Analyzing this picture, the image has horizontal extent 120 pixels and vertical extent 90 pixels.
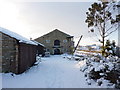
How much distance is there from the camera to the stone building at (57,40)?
4553 cm

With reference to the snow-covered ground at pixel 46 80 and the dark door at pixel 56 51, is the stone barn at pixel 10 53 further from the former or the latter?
the dark door at pixel 56 51

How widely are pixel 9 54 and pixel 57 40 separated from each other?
34644mm

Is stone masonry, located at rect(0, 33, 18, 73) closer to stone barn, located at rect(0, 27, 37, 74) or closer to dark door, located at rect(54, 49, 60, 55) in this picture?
stone barn, located at rect(0, 27, 37, 74)

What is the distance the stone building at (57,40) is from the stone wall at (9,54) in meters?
33.7

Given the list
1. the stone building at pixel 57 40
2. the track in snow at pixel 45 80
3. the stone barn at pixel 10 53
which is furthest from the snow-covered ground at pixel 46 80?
the stone building at pixel 57 40

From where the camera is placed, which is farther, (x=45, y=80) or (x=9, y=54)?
(x=9, y=54)

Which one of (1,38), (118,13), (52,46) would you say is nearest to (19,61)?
(1,38)

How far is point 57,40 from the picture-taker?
4628 centimetres

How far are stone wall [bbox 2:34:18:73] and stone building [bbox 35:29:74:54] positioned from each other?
3373cm

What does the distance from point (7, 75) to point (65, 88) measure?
18.0 feet

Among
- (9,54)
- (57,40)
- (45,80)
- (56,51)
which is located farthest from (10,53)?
(56,51)

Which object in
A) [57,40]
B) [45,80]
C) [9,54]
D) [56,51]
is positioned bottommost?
[45,80]

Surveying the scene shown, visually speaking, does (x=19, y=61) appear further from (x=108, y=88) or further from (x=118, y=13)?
(x=118, y=13)

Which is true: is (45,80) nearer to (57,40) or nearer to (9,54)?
(9,54)
